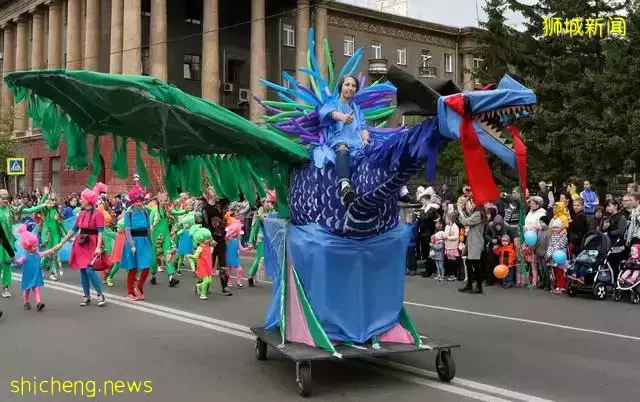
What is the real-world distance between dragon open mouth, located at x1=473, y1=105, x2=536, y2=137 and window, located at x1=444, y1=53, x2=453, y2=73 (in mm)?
47175

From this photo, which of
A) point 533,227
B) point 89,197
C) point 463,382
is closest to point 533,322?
point 463,382

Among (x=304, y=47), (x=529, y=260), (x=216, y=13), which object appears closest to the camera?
(x=529, y=260)

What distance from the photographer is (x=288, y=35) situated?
42219 mm

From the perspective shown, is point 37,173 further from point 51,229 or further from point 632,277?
point 632,277

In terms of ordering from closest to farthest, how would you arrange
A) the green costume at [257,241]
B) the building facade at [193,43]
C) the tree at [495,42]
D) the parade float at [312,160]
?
the parade float at [312,160], the green costume at [257,241], the tree at [495,42], the building facade at [193,43]

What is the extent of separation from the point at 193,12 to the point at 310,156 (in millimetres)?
35582

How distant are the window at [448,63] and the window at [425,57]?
1.93 meters

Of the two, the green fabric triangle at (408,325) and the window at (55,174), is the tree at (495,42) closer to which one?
the green fabric triangle at (408,325)

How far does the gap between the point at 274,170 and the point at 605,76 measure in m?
18.6

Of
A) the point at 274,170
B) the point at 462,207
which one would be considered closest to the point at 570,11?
the point at 462,207

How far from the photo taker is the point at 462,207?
14.4 m

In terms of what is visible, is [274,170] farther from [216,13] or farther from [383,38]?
[383,38]

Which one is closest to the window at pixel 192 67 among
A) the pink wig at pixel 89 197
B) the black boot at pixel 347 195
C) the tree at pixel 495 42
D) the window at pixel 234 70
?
the window at pixel 234 70

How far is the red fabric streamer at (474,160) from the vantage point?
4879 millimetres
